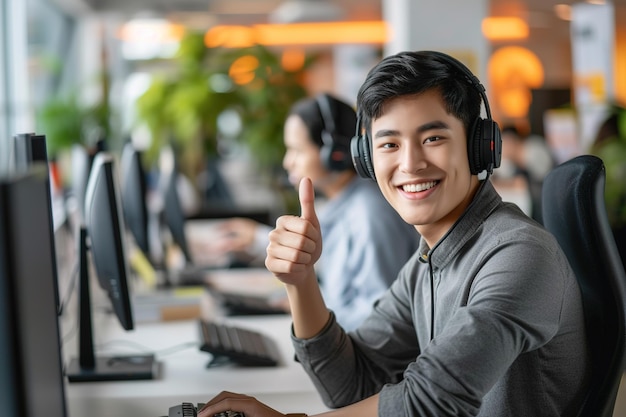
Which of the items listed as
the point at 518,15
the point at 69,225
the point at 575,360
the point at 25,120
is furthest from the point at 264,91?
the point at 518,15

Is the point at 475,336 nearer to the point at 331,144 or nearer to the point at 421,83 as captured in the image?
the point at 421,83

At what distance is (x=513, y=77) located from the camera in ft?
49.0

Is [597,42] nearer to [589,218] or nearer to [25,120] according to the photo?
[25,120]

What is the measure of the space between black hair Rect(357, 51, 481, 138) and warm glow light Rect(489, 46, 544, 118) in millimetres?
13492

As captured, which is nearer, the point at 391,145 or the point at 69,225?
the point at 391,145

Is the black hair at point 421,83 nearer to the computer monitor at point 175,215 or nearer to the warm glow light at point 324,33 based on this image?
the computer monitor at point 175,215

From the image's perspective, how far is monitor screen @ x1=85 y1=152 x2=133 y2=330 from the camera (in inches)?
78.7

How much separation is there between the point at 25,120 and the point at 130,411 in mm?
6848

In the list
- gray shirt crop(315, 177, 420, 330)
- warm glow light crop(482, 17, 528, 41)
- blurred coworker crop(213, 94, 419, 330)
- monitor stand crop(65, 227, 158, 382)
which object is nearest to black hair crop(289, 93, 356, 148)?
blurred coworker crop(213, 94, 419, 330)

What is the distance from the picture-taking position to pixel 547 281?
4.36ft

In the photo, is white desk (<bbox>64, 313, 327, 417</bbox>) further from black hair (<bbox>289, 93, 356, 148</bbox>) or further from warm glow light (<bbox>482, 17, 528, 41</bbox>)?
warm glow light (<bbox>482, 17, 528, 41</bbox>)

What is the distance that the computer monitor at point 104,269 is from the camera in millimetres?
2006

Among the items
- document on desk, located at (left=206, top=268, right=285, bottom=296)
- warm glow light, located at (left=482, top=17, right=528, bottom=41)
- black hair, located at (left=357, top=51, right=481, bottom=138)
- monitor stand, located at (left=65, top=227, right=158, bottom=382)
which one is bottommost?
document on desk, located at (left=206, top=268, right=285, bottom=296)

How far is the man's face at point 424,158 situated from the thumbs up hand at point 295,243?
0.51 feet
